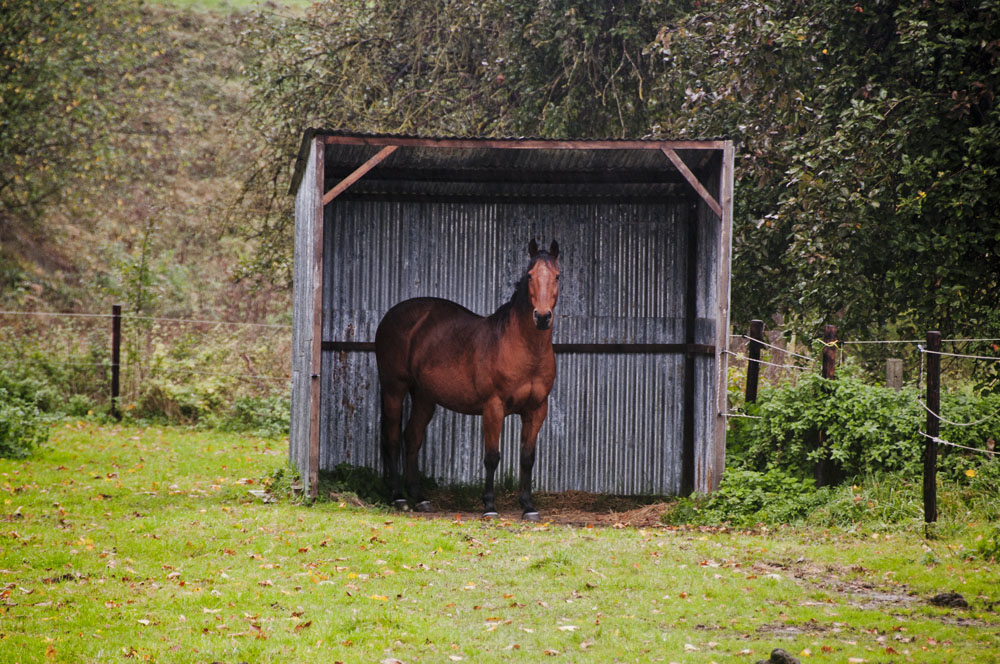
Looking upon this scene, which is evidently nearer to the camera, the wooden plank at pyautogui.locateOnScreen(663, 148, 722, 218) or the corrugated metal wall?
the wooden plank at pyautogui.locateOnScreen(663, 148, 722, 218)

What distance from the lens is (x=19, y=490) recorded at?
10.0 meters

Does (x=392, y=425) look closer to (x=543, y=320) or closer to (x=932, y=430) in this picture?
(x=543, y=320)

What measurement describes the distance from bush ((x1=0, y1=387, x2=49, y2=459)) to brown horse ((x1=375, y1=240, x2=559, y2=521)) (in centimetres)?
448

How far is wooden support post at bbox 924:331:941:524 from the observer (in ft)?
25.6

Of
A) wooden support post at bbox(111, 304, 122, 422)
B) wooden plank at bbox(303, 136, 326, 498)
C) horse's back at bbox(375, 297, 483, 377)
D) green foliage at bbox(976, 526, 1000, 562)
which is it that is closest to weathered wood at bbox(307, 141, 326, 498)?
wooden plank at bbox(303, 136, 326, 498)

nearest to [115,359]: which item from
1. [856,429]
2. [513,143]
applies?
[513,143]

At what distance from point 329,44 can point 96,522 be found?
33.1ft

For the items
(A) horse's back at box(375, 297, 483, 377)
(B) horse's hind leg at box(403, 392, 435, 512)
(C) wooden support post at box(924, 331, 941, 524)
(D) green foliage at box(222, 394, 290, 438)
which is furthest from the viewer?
(D) green foliage at box(222, 394, 290, 438)

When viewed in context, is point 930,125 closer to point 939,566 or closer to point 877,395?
point 877,395

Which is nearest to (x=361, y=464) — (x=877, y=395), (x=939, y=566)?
(x=877, y=395)

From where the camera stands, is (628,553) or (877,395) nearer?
(628,553)

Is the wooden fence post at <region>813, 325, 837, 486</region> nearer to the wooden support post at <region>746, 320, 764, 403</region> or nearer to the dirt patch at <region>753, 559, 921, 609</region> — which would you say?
the wooden support post at <region>746, 320, 764, 403</region>

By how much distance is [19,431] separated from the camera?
488 inches

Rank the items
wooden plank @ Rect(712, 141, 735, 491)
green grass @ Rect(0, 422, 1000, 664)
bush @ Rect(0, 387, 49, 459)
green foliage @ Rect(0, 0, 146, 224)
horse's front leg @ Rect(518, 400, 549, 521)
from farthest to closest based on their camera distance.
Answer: green foliage @ Rect(0, 0, 146, 224) < bush @ Rect(0, 387, 49, 459) < horse's front leg @ Rect(518, 400, 549, 521) < wooden plank @ Rect(712, 141, 735, 491) < green grass @ Rect(0, 422, 1000, 664)
